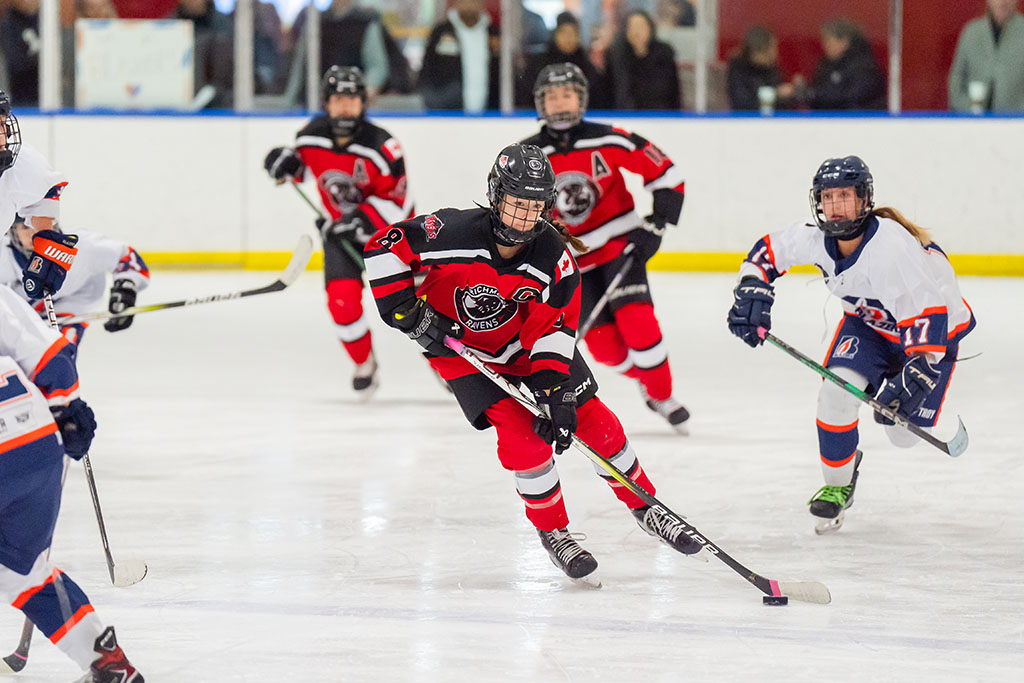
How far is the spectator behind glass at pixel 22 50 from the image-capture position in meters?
8.92

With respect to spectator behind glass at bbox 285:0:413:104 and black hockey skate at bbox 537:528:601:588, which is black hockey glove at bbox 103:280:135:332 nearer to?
black hockey skate at bbox 537:528:601:588

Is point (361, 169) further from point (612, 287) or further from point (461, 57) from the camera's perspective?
point (461, 57)

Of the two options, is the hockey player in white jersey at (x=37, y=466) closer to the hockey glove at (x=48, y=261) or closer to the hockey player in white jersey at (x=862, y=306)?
the hockey glove at (x=48, y=261)

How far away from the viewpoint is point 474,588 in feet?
10.1

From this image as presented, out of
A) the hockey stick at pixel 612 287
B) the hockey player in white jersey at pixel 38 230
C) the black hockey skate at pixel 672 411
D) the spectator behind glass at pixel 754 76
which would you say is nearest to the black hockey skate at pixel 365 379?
the hockey stick at pixel 612 287

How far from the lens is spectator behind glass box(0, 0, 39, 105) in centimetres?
892

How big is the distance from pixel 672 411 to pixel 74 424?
9.00 ft

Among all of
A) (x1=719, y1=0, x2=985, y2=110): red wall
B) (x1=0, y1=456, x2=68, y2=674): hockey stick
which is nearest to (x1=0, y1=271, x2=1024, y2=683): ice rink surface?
(x1=0, y1=456, x2=68, y2=674): hockey stick

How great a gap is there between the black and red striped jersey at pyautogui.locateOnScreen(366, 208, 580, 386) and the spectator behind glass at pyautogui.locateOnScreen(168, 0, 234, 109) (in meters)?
6.15

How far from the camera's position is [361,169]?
5.64 meters

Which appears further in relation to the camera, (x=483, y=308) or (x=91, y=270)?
(x=91, y=270)

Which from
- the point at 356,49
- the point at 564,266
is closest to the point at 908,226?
the point at 564,266

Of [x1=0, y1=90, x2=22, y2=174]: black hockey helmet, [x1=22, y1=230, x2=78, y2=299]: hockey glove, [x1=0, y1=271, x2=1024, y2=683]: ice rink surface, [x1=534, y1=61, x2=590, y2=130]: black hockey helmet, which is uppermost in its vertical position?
[x1=534, y1=61, x2=590, y2=130]: black hockey helmet

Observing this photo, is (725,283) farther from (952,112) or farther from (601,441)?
(601,441)
